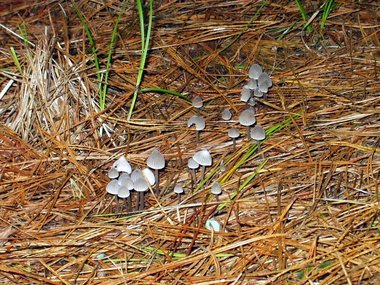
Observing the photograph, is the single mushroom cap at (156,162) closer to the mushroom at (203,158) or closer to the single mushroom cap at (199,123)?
the mushroom at (203,158)

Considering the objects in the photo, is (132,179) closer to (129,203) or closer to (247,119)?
(129,203)

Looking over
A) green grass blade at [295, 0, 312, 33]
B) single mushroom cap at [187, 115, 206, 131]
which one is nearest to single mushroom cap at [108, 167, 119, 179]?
single mushroom cap at [187, 115, 206, 131]

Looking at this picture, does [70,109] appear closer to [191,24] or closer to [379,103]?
[191,24]

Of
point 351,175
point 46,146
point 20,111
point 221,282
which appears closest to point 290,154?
point 351,175

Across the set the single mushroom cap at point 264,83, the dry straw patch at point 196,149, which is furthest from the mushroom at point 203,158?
the single mushroom cap at point 264,83

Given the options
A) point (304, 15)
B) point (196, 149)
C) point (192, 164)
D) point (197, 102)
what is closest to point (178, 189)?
point (192, 164)

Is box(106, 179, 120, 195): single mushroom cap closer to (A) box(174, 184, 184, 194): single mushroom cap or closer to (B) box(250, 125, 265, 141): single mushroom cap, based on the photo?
(A) box(174, 184, 184, 194): single mushroom cap
